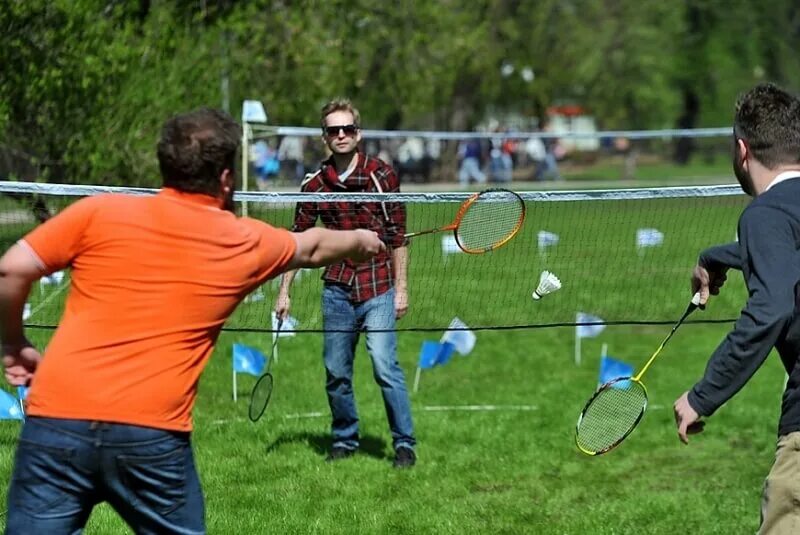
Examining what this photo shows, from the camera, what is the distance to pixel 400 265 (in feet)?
25.5

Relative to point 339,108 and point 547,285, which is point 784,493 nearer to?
point 547,285

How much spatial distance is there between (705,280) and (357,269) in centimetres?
300

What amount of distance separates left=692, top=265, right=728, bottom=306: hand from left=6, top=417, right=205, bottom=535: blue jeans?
2398 millimetres

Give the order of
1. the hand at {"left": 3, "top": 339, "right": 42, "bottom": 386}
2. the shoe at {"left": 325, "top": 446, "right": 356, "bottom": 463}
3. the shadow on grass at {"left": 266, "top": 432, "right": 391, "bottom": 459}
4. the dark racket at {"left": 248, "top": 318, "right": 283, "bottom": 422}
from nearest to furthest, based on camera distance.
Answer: the hand at {"left": 3, "top": 339, "right": 42, "bottom": 386} < the dark racket at {"left": 248, "top": 318, "right": 283, "bottom": 422} < the shoe at {"left": 325, "top": 446, "right": 356, "bottom": 463} < the shadow on grass at {"left": 266, "top": 432, "right": 391, "bottom": 459}

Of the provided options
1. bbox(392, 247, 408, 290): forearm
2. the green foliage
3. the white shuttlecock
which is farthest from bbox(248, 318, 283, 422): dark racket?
the green foliage

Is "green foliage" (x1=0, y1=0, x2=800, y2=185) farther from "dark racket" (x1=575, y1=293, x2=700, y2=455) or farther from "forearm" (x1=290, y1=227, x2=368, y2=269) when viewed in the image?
"forearm" (x1=290, y1=227, x2=368, y2=269)

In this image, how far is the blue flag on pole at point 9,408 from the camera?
275 inches

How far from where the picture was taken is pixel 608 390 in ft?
18.6

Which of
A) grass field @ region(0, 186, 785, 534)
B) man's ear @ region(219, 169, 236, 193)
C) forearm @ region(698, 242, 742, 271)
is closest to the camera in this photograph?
man's ear @ region(219, 169, 236, 193)

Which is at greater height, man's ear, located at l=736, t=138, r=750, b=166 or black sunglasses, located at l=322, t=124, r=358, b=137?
man's ear, located at l=736, t=138, r=750, b=166

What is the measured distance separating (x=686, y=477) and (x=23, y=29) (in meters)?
9.23

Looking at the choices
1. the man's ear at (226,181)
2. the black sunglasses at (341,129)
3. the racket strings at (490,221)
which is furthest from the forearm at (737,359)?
the black sunglasses at (341,129)

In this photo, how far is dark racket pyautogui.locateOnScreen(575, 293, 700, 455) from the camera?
18.2 feet

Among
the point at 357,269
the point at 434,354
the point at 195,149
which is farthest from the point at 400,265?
the point at 195,149
